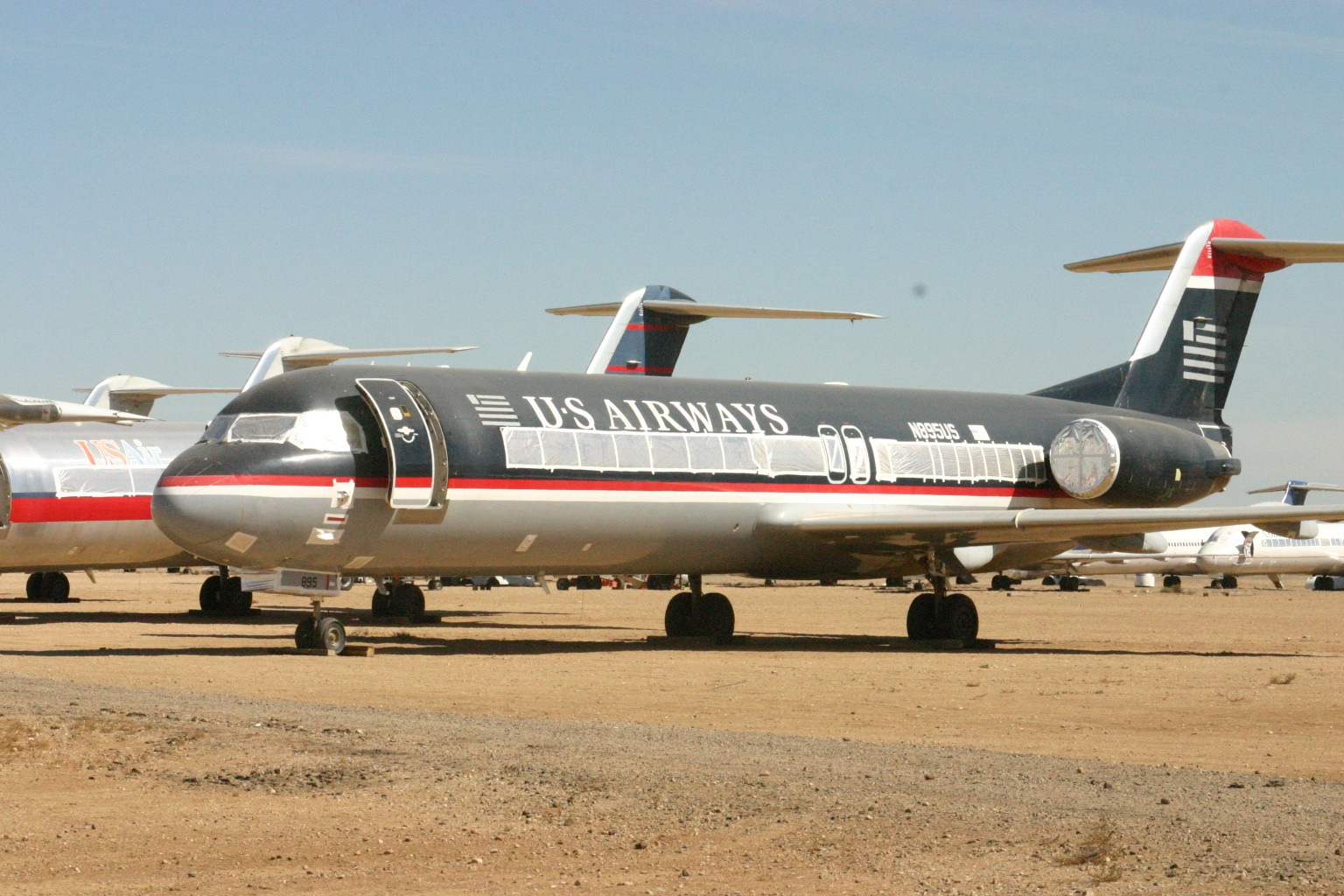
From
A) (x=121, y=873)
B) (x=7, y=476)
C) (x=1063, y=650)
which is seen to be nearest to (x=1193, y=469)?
(x=1063, y=650)

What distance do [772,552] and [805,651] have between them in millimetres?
1758

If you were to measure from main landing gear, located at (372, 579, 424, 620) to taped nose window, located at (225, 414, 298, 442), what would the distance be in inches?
510

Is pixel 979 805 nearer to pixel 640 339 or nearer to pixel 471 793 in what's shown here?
pixel 471 793

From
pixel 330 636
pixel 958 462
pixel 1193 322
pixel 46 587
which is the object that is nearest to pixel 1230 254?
pixel 1193 322

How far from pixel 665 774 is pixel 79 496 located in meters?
24.8

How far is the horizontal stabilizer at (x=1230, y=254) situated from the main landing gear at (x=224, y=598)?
782 inches

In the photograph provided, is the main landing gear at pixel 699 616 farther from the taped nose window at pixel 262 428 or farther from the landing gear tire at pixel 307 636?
the taped nose window at pixel 262 428

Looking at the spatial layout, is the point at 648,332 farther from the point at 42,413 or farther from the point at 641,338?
the point at 42,413

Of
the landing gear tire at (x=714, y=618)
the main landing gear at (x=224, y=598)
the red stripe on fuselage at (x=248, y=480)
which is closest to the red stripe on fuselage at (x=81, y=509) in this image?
the main landing gear at (x=224, y=598)

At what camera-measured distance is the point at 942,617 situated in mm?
28531

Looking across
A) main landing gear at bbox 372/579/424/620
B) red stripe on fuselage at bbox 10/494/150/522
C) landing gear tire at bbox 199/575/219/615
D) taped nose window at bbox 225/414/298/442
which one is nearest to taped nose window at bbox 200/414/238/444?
taped nose window at bbox 225/414/298/442

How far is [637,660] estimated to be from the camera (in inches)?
946

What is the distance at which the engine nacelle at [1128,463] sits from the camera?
29.9 m

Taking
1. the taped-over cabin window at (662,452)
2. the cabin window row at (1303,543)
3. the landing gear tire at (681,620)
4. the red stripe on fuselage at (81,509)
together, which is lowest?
the landing gear tire at (681,620)
